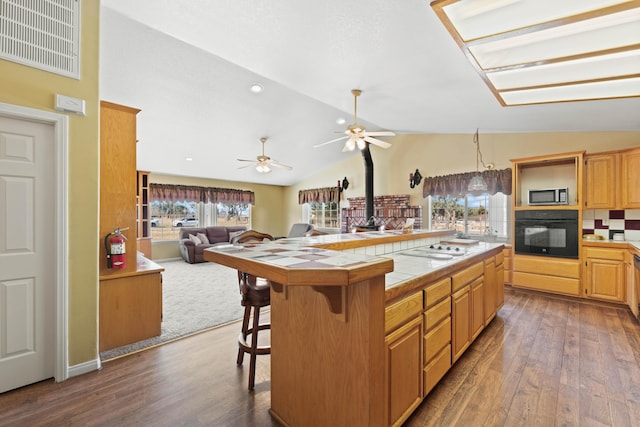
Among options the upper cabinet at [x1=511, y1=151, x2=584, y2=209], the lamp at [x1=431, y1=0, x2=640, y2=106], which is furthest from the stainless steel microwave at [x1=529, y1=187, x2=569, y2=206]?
the lamp at [x1=431, y1=0, x2=640, y2=106]

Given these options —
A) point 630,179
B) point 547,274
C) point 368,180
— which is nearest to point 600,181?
point 630,179

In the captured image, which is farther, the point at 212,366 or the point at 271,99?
the point at 271,99

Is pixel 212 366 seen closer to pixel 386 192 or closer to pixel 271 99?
pixel 271 99

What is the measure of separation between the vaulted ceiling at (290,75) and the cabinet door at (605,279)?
187 centimetres

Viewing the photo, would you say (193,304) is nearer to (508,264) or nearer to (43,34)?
(43,34)

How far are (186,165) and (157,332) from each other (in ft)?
16.8

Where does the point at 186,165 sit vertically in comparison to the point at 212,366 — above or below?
above

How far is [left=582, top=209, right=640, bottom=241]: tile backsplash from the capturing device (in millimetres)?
3988

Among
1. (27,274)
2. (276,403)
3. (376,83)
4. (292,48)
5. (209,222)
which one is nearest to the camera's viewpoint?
(276,403)

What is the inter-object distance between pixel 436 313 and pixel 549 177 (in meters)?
4.29

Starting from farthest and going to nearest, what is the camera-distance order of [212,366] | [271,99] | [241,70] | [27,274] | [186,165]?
1. [186,165]
2. [271,99]
3. [241,70]
4. [212,366]
5. [27,274]

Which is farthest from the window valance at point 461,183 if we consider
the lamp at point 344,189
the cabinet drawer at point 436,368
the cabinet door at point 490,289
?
the cabinet drawer at point 436,368

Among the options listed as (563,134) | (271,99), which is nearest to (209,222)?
(271,99)

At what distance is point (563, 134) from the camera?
4.58 metres
